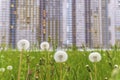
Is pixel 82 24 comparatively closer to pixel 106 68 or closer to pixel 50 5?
pixel 50 5

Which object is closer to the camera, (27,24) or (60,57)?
(60,57)

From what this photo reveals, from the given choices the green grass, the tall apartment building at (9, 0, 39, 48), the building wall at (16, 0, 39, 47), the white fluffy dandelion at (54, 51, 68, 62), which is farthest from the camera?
the tall apartment building at (9, 0, 39, 48)

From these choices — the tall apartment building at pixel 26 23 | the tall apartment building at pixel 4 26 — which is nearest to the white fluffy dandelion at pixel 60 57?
the tall apartment building at pixel 26 23

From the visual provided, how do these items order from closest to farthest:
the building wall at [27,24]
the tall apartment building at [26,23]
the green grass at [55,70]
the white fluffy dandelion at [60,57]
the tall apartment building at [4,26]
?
the white fluffy dandelion at [60,57] → the green grass at [55,70] → the building wall at [27,24] → the tall apartment building at [26,23] → the tall apartment building at [4,26]

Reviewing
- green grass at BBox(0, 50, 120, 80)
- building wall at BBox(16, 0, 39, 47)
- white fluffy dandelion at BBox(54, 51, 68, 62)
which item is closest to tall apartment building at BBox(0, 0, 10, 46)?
building wall at BBox(16, 0, 39, 47)

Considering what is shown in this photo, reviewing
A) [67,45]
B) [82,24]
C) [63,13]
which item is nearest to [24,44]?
[67,45]

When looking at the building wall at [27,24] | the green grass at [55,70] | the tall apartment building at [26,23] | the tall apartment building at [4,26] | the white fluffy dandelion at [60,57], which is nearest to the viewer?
the white fluffy dandelion at [60,57]

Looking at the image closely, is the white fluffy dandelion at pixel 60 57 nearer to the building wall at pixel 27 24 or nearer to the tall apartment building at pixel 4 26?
the building wall at pixel 27 24

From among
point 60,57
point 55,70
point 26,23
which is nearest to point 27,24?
point 26,23

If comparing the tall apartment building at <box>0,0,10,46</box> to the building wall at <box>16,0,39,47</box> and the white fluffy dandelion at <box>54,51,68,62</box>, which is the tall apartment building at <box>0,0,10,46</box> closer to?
the building wall at <box>16,0,39,47</box>

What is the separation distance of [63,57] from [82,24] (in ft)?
103

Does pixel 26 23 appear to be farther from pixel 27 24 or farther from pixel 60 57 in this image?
pixel 60 57

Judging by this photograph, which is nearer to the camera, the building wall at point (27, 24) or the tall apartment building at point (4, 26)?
the building wall at point (27, 24)

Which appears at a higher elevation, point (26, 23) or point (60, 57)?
point (26, 23)
